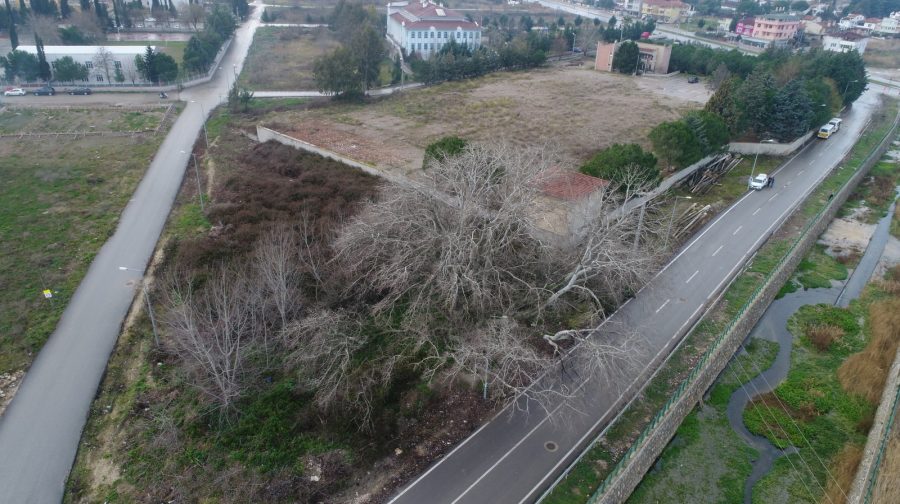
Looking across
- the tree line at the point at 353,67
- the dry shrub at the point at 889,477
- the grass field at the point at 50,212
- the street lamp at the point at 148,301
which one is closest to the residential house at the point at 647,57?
the tree line at the point at 353,67

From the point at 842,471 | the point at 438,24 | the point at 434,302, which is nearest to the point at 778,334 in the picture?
the point at 842,471

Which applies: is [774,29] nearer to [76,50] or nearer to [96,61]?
[96,61]

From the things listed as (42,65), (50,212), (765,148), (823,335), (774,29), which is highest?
(774,29)

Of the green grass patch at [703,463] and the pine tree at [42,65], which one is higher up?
the pine tree at [42,65]

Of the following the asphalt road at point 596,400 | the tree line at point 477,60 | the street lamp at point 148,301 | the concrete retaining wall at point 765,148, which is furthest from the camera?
the tree line at point 477,60

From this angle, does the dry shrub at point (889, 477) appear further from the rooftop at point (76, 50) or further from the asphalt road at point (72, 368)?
the rooftop at point (76, 50)
